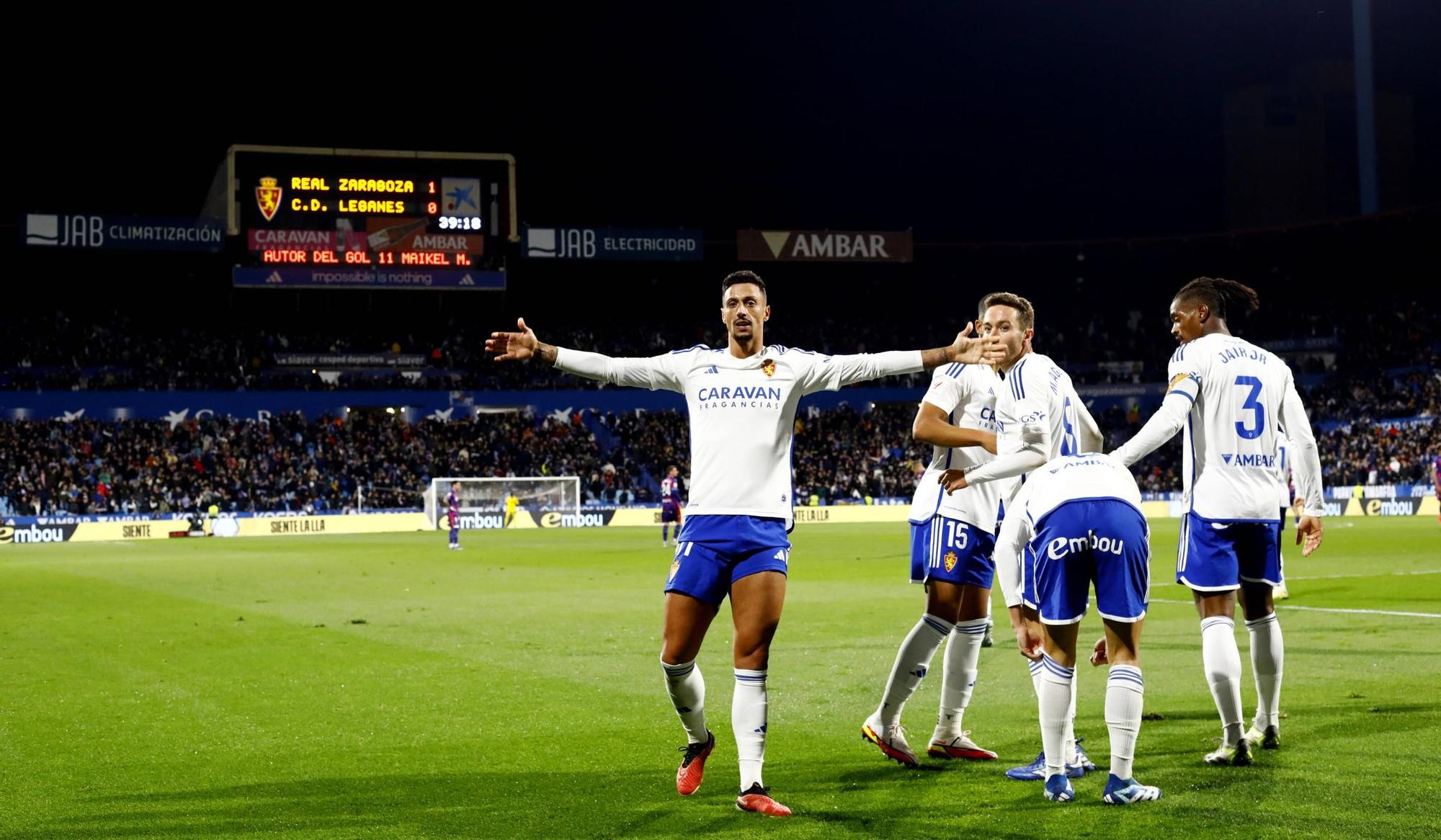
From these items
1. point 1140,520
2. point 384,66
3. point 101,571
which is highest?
point 384,66

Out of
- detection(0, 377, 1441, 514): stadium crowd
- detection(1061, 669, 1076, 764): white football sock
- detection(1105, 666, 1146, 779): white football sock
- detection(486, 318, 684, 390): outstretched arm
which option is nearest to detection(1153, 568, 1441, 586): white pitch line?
detection(1061, 669, 1076, 764): white football sock

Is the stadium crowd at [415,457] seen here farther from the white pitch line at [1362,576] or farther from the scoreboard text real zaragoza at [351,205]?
the white pitch line at [1362,576]

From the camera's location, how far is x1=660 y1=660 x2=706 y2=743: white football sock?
22.0 feet

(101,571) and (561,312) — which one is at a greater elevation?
(561,312)

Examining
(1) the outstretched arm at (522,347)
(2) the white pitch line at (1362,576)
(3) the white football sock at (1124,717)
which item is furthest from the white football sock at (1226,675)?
(2) the white pitch line at (1362,576)

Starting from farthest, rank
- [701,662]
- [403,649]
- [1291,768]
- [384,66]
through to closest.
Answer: [384,66] → [403,649] → [701,662] → [1291,768]

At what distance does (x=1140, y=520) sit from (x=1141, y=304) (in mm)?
65849

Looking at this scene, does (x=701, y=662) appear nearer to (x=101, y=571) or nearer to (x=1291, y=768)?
(x=1291, y=768)

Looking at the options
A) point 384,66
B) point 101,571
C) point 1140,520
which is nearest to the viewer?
point 1140,520

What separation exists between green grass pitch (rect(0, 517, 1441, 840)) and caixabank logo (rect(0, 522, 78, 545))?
28.4 m

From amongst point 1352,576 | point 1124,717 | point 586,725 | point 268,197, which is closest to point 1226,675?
point 1124,717

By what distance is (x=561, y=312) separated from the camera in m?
64.2

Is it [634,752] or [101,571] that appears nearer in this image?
[634,752]

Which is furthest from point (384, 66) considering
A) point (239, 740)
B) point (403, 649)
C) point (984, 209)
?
point (239, 740)
